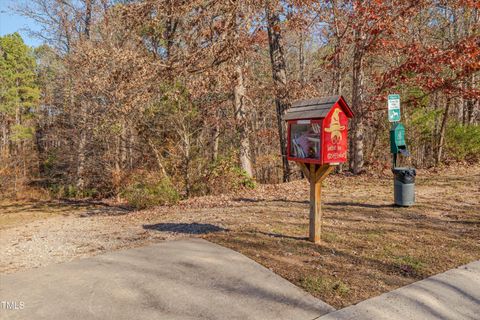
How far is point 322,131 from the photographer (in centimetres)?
466

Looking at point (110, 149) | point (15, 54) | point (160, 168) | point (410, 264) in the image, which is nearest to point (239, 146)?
point (160, 168)

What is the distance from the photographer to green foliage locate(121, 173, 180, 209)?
32.7 ft

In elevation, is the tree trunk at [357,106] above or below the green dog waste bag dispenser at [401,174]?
above

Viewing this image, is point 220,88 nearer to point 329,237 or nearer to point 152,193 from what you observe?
point 152,193

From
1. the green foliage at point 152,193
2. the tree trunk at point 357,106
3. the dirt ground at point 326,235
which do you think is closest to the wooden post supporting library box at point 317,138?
the dirt ground at point 326,235

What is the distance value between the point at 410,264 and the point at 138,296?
11.4 feet

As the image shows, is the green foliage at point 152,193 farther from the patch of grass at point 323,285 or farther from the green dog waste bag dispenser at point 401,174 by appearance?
the patch of grass at point 323,285

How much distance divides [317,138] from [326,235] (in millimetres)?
1865

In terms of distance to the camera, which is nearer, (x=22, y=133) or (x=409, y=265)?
(x=409, y=265)

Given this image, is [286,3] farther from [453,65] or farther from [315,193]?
[315,193]

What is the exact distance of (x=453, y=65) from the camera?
1061cm

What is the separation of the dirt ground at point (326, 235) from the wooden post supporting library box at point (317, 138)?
84 cm

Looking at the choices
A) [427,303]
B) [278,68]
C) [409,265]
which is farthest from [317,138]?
[278,68]

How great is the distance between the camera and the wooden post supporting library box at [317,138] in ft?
15.4
